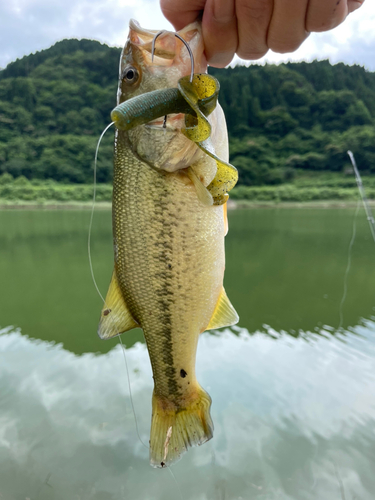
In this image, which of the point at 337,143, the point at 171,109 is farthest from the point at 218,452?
the point at 337,143

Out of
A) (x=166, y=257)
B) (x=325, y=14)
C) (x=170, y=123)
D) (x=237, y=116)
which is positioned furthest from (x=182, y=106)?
(x=237, y=116)

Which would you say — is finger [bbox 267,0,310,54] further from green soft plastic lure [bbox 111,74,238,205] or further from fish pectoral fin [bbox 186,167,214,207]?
fish pectoral fin [bbox 186,167,214,207]

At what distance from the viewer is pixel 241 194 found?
122 ft

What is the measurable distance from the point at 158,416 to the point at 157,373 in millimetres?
176

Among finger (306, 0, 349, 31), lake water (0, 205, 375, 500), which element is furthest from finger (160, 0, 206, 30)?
lake water (0, 205, 375, 500)

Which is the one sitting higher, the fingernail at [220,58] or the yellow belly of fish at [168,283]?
the fingernail at [220,58]

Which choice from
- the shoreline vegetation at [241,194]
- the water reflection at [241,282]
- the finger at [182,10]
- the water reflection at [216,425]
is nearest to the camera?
the finger at [182,10]

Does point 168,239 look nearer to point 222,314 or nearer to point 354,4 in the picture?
point 222,314

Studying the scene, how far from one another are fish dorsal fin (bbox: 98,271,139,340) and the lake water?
2022 millimetres

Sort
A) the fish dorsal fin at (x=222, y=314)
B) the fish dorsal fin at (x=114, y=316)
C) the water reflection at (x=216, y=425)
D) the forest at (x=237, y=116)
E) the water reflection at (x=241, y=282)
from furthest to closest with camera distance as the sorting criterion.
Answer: the forest at (x=237, y=116), the water reflection at (x=241, y=282), the water reflection at (x=216, y=425), the fish dorsal fin at (x=222, y=314), the fish dorsal fin at (x=114, y=316)

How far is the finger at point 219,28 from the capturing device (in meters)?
1.06

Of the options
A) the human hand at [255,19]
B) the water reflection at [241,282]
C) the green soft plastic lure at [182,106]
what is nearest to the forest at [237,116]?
the water reflection at [241,282]

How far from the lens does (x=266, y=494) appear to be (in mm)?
2570

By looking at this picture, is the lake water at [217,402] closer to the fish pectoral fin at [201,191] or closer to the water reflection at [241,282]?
the water reflection at [241,282]
